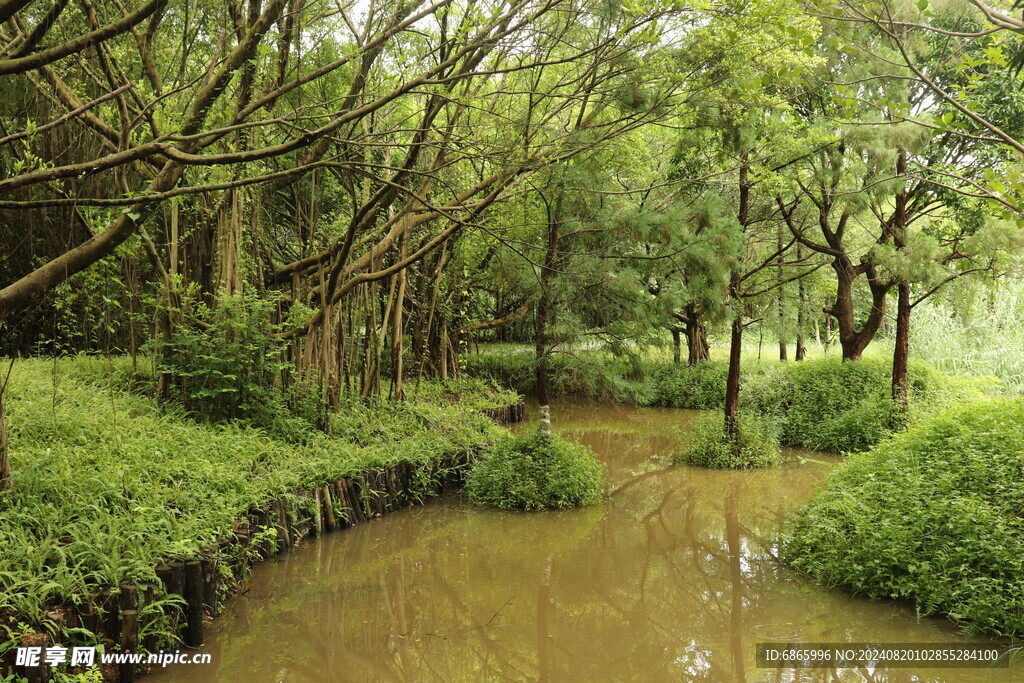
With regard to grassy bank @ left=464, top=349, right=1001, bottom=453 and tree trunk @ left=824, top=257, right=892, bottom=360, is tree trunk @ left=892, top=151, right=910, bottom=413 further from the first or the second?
tree trunk @ left=824, top=257, right=892, bottom=360

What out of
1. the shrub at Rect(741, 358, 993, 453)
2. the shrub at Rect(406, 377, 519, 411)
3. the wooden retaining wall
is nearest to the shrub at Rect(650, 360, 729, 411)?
the shrub at Rect(741, 358, 993, 453)

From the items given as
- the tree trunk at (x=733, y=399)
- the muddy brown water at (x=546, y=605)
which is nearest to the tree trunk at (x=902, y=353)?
the tree trunk at (x=733, y=399)

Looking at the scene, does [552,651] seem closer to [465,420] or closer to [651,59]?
[465,420]

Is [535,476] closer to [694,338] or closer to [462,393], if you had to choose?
[462,393]

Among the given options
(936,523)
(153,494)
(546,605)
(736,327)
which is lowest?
(546,605)

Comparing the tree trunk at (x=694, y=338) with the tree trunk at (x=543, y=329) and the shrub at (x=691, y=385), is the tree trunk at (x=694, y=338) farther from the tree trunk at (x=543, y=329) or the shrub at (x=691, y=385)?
the tree trunk at (x=543, y=329)

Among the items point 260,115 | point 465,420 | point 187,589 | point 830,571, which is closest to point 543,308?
point 465,420

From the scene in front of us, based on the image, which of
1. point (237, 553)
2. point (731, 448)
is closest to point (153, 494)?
point (237, 553)

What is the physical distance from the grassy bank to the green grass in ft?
16.7

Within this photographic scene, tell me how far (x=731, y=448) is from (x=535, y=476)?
3099mm

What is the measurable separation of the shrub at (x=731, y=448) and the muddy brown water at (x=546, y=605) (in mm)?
1417

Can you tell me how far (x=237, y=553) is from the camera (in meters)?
5.15

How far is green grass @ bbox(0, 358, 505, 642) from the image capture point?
396cm

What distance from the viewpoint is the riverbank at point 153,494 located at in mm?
3848
